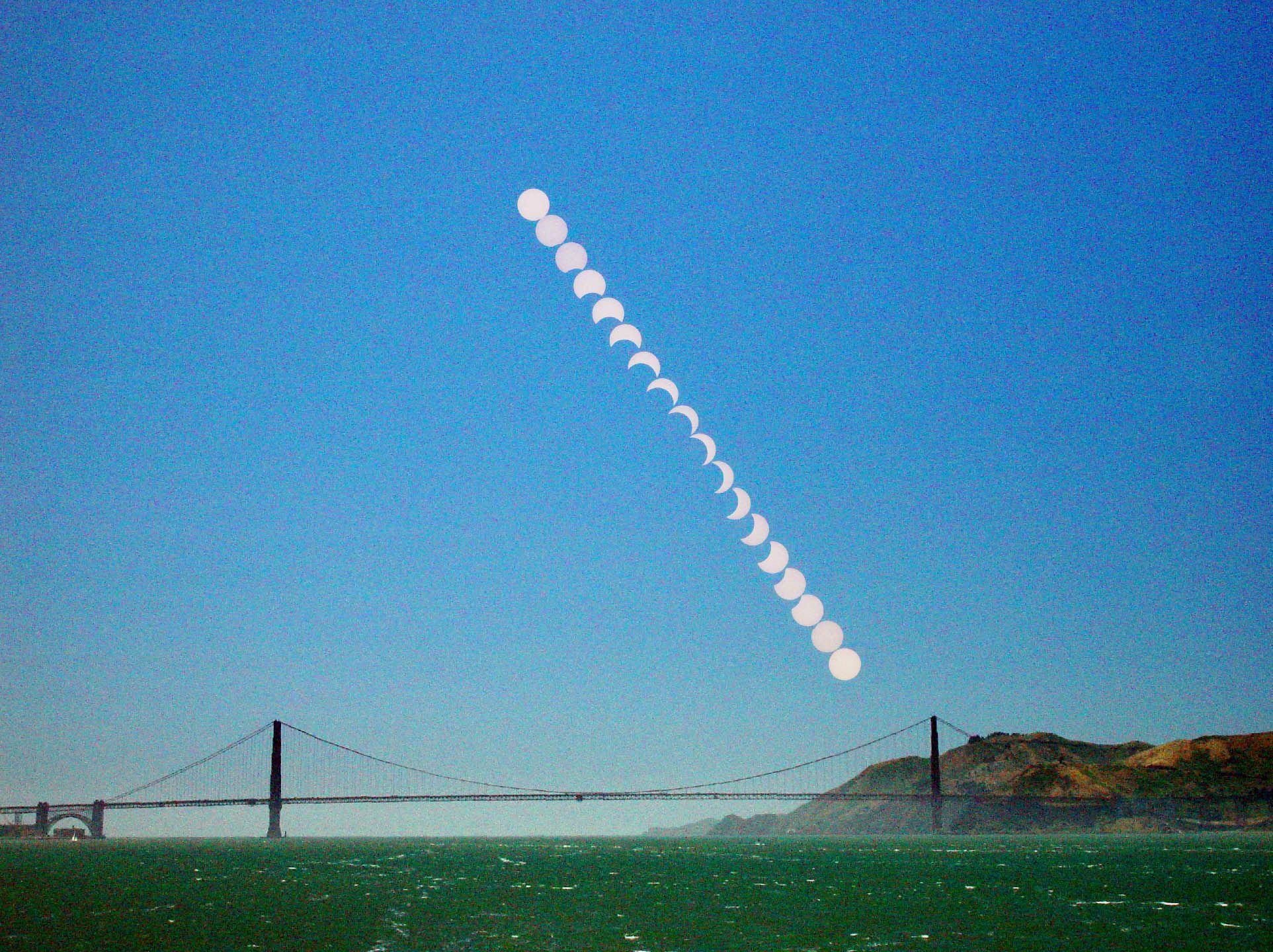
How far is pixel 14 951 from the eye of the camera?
99.9 feet

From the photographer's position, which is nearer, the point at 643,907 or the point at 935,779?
the point at 643,907

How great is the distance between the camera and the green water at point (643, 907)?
106 ft

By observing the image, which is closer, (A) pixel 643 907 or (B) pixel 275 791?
(A) pixel 643 907

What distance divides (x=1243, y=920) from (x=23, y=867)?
2894 inches

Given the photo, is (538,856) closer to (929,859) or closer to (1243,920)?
(929,859)

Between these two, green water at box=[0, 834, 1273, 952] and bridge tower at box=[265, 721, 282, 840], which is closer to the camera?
green water at box=[0, 834, 1273, 952]

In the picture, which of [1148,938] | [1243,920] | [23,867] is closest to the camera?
[1148,938]

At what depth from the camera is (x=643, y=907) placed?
44.4 m

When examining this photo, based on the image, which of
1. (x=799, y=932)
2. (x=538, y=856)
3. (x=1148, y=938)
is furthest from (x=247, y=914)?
(x=538, y=856)

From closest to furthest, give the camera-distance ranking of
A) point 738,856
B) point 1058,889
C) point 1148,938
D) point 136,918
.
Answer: point 1148,938 → point 136,918 → point 1058,889 → point 738,856

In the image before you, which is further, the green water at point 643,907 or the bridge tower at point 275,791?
the bridge tower at point 275,791

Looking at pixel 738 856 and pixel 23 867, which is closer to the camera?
pixel 23 867

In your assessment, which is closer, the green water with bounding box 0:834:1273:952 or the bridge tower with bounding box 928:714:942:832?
the green water with bounding box 0:834:1273:952

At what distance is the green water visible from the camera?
1268 inches
